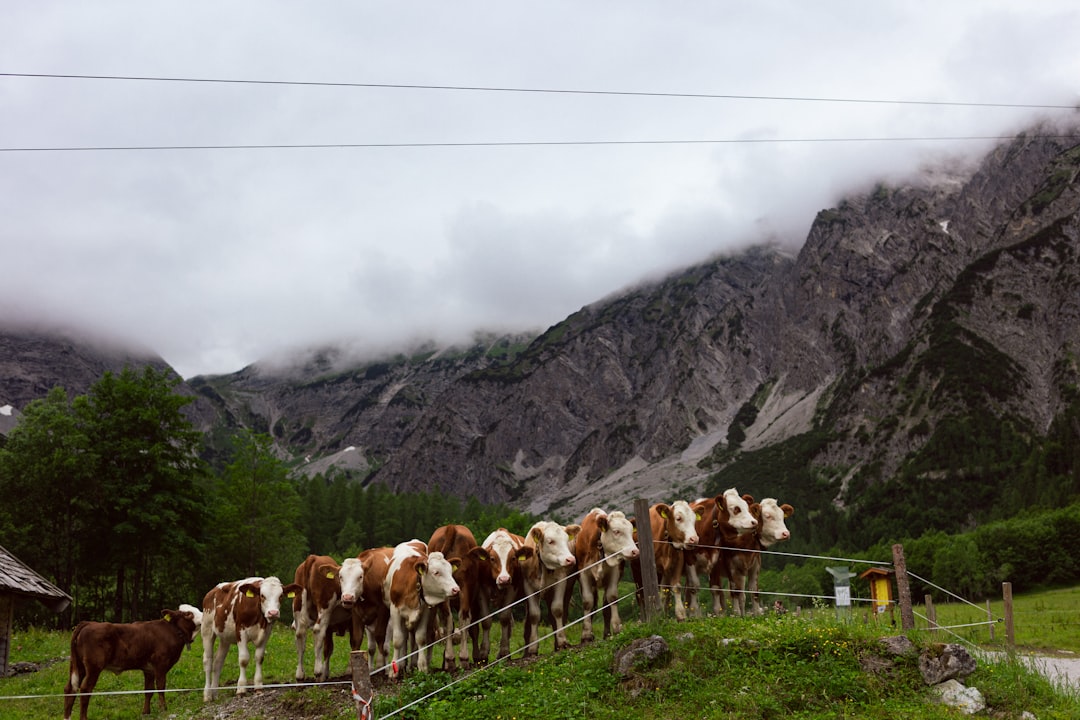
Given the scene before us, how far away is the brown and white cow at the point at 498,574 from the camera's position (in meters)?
14.3

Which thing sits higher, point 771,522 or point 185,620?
point 771,522

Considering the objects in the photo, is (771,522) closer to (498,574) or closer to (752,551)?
(752,551)

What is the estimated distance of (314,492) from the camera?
11938 centimetres

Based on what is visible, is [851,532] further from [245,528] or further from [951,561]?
[245,528]

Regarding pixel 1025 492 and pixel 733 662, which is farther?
pixel 1025 492

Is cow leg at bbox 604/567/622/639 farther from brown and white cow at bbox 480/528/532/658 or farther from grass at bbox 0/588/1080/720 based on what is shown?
brown and white cow at bbox 480/528/532/658

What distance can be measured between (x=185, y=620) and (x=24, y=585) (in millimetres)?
10036

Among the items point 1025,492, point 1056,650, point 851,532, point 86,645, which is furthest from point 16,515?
point 851,532

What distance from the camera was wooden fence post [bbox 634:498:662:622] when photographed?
500 inches

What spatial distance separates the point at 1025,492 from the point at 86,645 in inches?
5712

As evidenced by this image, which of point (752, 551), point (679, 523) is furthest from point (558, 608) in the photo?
point (752, 551)

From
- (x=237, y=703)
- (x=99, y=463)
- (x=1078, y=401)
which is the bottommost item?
(x=237, y=703)

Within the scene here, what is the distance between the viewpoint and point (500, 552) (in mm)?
14594

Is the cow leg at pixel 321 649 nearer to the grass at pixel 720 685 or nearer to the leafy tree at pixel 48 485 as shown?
the grass at pixel 720 685
